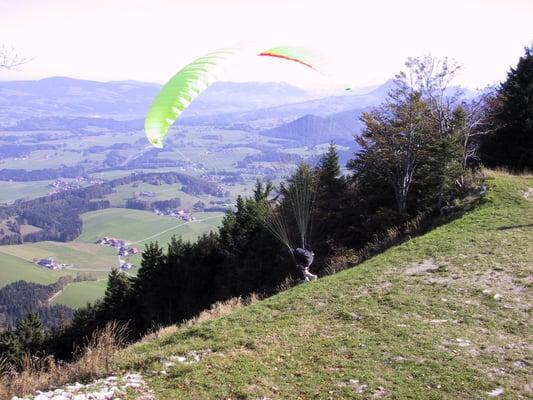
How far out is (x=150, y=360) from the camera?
6.85 meters

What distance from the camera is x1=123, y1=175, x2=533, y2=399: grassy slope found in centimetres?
601

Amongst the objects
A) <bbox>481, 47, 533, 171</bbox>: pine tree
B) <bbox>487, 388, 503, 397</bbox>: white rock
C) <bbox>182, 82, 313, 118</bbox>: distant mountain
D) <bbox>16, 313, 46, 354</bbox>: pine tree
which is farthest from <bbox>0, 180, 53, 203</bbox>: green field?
<bbox>487, 388, 503, 397</bbox>: white rock

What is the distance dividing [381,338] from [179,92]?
5.27 meters

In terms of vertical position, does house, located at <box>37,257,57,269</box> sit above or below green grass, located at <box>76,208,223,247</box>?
below

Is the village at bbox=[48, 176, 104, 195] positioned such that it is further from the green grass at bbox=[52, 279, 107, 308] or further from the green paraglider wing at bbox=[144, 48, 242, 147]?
the green paraglider wing at bbox=[144, 48, 242, 147]

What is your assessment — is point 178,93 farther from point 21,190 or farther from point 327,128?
point 21,190

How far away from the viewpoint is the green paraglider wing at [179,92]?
17.5ft

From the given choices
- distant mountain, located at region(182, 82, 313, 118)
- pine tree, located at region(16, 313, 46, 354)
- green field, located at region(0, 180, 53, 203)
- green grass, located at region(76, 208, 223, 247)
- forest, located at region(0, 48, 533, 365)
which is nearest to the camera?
forest, located at region(0, 48, 533, 365)

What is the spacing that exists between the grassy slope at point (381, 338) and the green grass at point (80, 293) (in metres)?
72.6

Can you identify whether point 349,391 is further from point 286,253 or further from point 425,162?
point 286,253

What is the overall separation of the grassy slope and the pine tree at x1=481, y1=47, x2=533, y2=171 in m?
14.0

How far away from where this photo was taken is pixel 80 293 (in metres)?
80.1

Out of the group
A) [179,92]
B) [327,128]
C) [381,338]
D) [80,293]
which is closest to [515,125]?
[381,338]

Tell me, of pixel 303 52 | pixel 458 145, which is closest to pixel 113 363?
pixel 303 52
